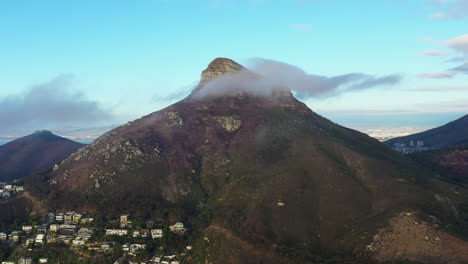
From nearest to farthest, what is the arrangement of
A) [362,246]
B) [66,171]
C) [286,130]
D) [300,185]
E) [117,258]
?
1. [362,246]
2. [117,258]
3. [300,185]
4. [66,171]
5. [286,130]

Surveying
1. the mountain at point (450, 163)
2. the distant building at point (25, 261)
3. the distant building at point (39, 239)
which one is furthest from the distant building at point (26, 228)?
the mountain at point (450, 163)

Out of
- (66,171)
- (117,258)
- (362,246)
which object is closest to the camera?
(362,246)

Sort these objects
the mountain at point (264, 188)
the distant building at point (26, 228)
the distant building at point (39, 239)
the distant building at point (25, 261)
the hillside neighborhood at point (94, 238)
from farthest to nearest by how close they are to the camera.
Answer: the distant building at point (26, 228) < the distant building at point (39, 239) < the hillside neighborhood at point (94, 238) < the distant building at point (25, 261) < the mountain at point (264, 188)

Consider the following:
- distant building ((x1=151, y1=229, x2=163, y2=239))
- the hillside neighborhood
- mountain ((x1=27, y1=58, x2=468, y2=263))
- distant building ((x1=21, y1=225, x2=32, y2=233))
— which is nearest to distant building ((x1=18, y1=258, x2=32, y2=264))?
the hillside neighborhood

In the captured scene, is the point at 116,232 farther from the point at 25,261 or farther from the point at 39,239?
the point at 25,261

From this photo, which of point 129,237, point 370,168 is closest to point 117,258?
point 129,237

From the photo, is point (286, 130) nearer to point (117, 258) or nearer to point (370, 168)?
point (370, 168)

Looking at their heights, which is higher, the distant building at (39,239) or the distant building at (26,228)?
the distant building at (26,228)

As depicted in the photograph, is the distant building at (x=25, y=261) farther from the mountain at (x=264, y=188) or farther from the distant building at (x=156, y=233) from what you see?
the distant building at (x=156, y=233)
